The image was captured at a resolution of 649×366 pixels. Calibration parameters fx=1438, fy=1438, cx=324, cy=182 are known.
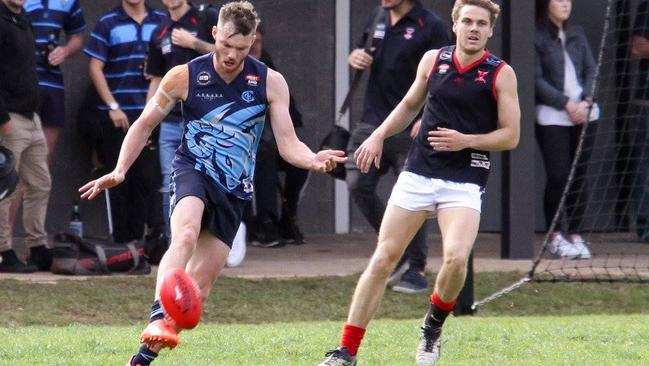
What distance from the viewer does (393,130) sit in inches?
317

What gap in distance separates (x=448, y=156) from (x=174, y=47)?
4161mm

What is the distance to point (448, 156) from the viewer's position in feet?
26.1

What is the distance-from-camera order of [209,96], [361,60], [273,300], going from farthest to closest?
[273,300]
[361,60]
[209,96]

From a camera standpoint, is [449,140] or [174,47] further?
[174,47]

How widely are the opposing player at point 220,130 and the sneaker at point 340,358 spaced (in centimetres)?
75

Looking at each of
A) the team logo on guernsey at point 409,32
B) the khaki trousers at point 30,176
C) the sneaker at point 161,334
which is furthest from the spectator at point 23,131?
the sneaker at point 161,334

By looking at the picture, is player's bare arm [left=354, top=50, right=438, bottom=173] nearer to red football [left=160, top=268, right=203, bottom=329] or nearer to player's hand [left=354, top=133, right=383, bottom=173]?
player's hand [left=354, top=133, right=383, bottom=173]

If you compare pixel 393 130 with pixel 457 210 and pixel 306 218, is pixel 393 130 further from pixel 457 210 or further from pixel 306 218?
pixel 306 218

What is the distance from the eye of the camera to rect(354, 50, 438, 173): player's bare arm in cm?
785

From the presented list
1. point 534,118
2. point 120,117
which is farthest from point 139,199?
point 534,118

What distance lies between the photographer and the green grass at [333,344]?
313 inches

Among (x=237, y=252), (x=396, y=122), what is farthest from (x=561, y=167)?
(x=396, y=122)

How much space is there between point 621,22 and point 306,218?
12.2 feet

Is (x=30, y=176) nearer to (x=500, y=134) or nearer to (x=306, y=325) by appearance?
(x=306, y=325)
